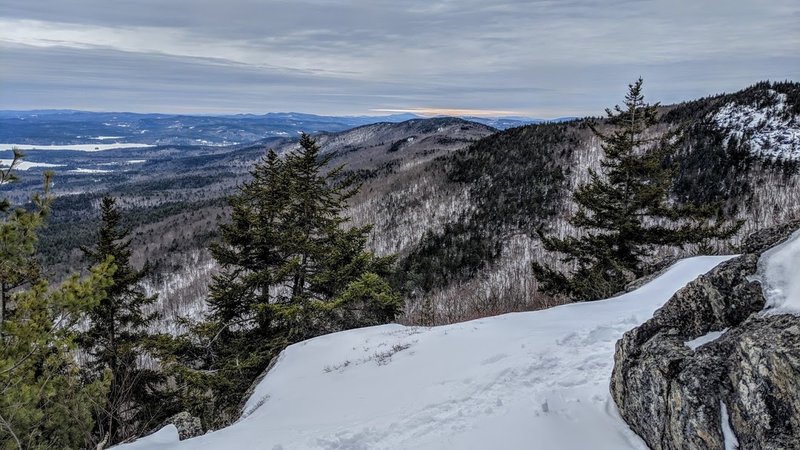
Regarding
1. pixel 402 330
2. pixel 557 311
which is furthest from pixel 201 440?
pixel 557 311

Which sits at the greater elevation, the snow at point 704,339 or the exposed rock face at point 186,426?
the snow at point 704,339

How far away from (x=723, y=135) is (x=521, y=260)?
147 ft

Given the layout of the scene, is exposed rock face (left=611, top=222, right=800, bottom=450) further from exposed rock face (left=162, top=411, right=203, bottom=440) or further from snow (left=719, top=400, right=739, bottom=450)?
exposed rock face (left=162, top=411, right=203, bottom=440)

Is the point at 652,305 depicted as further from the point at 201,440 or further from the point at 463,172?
the point at 463,172

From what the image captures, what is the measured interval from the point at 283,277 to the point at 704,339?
12121mm

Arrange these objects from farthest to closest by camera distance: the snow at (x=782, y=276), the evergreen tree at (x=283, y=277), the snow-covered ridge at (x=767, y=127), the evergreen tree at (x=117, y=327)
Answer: the snow-covered ridge at (x=767, y=127) → the evergreen tree at (x=117, y=327) → the evergreen tree at (x=283, y=277) → the snow at (x=782, y=276)

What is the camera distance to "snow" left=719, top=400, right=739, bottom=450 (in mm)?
4836

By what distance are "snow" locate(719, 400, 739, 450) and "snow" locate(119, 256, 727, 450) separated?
1.20m

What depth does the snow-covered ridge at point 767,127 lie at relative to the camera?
74.5 meters

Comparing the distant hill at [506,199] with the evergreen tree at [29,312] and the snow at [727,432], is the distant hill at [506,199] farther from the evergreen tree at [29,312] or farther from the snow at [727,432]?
the snow at [727,432]

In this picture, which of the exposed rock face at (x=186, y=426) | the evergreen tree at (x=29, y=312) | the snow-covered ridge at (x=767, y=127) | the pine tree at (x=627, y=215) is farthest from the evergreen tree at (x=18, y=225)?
the snow-covered ridge at (x=767, y=127)

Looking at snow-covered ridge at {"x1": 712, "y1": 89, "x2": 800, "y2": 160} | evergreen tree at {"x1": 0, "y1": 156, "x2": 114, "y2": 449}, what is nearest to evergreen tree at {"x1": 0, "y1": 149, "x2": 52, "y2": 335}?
evergreen tree at {"x1": 0, "y1": 156, "x2": 114, "y2": 449}

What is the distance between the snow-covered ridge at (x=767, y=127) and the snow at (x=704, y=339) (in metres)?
88.3

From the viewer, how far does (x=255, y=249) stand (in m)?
15.9
